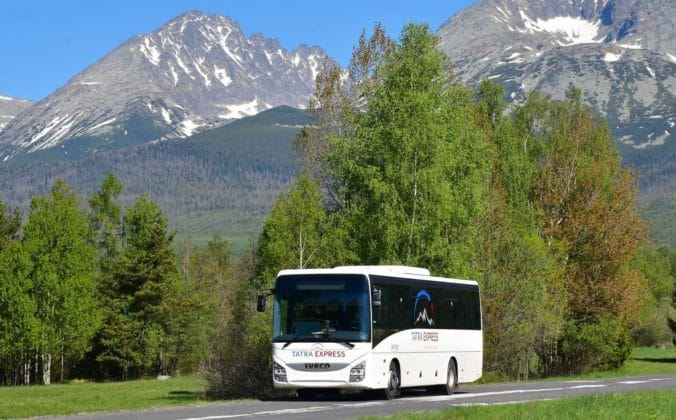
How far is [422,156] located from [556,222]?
22.0 metres

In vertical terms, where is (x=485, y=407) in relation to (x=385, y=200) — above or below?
below

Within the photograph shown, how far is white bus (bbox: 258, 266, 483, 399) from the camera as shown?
3045cm

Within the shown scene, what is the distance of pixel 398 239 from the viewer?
4781 centimetres

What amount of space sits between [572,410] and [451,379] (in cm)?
1186

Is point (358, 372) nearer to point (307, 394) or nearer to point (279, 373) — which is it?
point (279, 373)

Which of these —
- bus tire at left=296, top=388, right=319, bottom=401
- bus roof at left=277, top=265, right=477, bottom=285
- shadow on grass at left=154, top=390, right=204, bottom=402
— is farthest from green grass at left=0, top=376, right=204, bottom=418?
bus roof at left=277, top=265, right=477, bottom=285

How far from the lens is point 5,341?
7681 cm

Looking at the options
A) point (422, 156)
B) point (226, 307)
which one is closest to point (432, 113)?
point (422, 156)

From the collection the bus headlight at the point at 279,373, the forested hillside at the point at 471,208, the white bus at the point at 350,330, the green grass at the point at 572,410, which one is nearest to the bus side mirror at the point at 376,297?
the white bus at the point at 350,330

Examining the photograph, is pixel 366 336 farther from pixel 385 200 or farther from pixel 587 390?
pixel 385 200

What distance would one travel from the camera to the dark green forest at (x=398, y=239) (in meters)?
48.5

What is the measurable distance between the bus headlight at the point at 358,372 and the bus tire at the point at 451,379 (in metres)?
6.17

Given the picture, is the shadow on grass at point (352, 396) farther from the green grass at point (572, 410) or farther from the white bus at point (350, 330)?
the green grass at point (572, 410)

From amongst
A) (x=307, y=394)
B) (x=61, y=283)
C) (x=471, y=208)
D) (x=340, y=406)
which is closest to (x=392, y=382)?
(x=307, y=394)
